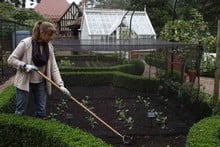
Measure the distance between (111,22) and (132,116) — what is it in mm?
15558

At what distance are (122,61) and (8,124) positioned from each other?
28.6ft

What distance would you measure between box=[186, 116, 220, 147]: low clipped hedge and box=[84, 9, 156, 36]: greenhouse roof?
634 inches

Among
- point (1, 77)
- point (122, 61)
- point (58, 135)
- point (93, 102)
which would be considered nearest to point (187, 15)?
point (122, 61)

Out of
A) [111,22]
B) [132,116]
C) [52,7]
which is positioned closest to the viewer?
[132,116]

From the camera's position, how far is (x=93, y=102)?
7945 millimetres

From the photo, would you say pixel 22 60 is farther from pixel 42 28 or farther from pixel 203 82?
pixel 203 82

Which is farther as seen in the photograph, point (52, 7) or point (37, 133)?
point (52, 7)

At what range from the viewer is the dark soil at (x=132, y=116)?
5314 mm

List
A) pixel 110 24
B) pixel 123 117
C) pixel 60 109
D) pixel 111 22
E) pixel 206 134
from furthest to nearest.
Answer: pixel 111 22 < pixel 110 24 < pixel 60 109 < pixel 123 117 < pixel 206 134

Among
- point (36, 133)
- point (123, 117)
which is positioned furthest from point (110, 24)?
point (36, 133)

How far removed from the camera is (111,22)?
21688mm

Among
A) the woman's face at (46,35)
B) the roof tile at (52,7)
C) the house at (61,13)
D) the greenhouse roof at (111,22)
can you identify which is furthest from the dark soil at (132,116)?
the roof tile at (52,7)

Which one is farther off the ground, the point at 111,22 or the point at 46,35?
the point at 111,22

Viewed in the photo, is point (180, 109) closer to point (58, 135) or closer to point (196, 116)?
point (196, 116)
